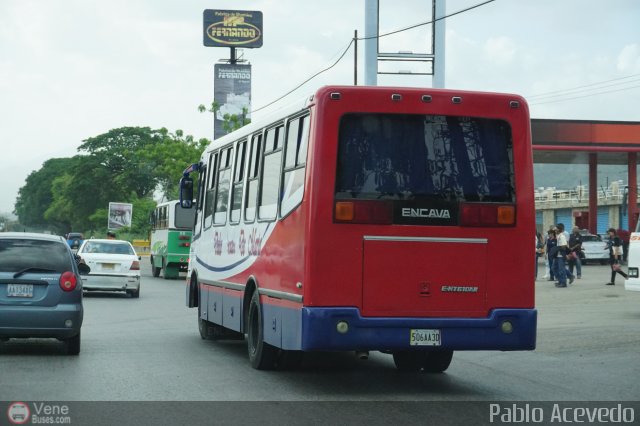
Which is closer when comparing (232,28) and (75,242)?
(75,242)

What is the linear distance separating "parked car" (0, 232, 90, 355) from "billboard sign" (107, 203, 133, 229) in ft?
255

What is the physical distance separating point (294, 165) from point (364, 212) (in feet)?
3.77

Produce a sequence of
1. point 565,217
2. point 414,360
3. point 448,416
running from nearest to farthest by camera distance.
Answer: point 448,416 → point 414,360 → point 565,217

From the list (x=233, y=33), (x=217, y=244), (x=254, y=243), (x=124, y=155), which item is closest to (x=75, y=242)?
(x=233, y=33)

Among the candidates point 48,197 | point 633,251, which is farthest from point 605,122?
point 48,197

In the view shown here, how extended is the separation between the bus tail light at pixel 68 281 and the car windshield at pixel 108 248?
15406 millimetres

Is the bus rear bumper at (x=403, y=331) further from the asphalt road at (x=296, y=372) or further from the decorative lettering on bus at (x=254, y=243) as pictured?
the decorative lettering on bus at (x=254, y=243)

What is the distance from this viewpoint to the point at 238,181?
15000 mm

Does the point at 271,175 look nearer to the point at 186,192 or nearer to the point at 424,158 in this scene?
the point at 424,158

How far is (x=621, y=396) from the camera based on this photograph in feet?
36.7

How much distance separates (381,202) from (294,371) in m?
2.90

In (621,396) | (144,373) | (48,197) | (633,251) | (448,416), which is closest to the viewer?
(448,416)

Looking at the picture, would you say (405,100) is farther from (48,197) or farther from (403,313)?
(48,197)

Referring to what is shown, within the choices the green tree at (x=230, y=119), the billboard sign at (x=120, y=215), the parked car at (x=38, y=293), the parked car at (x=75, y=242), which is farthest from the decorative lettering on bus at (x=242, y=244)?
the billboard sign at (x=120, y=215)
